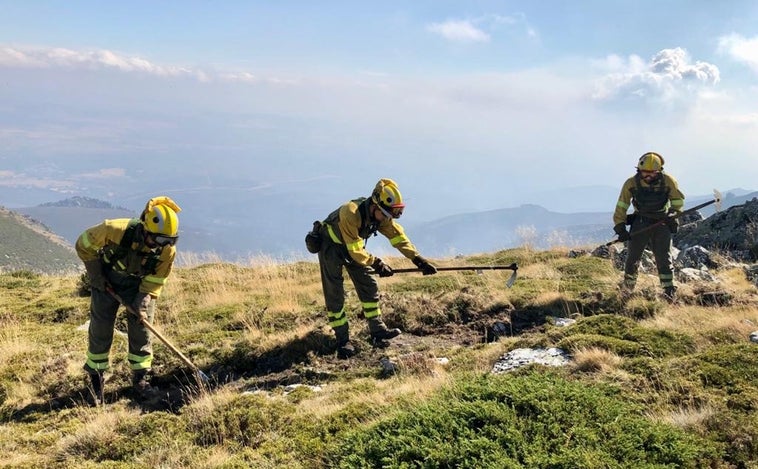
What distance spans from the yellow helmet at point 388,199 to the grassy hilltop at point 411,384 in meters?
2.40

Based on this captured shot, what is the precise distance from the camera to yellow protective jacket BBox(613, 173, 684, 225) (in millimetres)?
10625

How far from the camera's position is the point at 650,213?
10.9 m

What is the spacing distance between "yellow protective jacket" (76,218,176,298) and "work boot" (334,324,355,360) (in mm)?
3013

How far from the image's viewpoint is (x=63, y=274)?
1636cm

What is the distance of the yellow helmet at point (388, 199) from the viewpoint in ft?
26.0

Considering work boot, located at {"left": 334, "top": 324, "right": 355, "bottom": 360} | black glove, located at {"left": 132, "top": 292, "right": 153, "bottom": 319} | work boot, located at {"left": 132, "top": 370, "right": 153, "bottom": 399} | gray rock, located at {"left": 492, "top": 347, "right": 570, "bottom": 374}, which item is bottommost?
work boot, located at {"left": 132, "top": 370, "right": 153, "bottom": 399}

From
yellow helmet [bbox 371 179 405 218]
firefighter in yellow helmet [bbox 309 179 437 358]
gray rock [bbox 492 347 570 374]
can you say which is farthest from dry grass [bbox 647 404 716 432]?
yellow helmet [bbox 371 179 405 218]

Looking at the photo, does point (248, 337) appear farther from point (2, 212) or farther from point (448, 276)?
point (2, 212)

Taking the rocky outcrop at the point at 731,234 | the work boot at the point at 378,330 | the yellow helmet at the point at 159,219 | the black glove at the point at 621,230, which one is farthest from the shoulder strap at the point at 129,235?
the rocky outcrop at the point at 731,234

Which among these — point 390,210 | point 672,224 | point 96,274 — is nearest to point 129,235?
point 96,274

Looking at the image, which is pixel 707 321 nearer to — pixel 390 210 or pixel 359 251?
pixel 390 210

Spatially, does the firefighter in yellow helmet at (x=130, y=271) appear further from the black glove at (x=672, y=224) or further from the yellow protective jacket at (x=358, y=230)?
the black glove at (x=672, y=224)

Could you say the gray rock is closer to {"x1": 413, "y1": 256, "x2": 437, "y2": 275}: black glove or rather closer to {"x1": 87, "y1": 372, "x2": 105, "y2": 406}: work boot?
{"x1": 413, "y1": 256, "x2": 437, "y2": 275}: black glove

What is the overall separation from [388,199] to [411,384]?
3.25 metres
